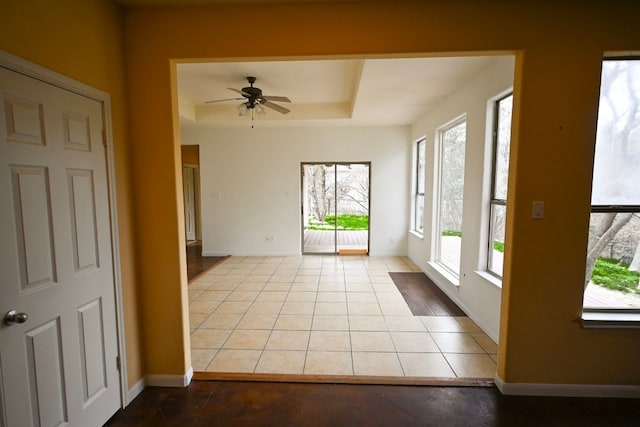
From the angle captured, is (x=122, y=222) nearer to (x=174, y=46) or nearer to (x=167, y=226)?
(x=167, y=226)

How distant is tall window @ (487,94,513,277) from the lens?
2688 millimetres

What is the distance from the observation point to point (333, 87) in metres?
4.16

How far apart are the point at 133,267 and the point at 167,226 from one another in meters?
0.37

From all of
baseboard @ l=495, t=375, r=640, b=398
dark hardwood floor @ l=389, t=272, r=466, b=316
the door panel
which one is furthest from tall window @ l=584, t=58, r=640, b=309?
the door panel

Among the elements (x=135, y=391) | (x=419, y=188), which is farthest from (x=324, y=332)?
(x=419, y=188)

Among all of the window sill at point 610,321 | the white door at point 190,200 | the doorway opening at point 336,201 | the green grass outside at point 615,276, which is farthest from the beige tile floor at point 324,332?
the white door at point 190,200

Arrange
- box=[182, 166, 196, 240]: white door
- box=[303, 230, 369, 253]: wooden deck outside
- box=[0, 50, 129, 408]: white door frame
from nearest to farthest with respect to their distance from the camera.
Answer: box=[0, 50, 129, 408]: white door frame < box=[303, 230, 369, 253]: wooden deck outside < box=[182, 166, 196, 240]: white door

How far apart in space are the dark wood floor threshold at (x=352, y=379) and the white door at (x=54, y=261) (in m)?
0.72

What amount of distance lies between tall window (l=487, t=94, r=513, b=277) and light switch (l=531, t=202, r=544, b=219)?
844mm

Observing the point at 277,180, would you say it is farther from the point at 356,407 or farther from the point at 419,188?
the point at 356,407

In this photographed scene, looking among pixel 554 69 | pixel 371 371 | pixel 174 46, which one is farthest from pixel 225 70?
pixel 371 371

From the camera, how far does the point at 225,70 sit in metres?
3.50

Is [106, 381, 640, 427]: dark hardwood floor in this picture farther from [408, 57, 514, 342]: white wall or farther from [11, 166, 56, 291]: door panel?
[11, 166, 56, 291]: door panel

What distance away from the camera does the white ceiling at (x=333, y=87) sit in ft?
9.45
